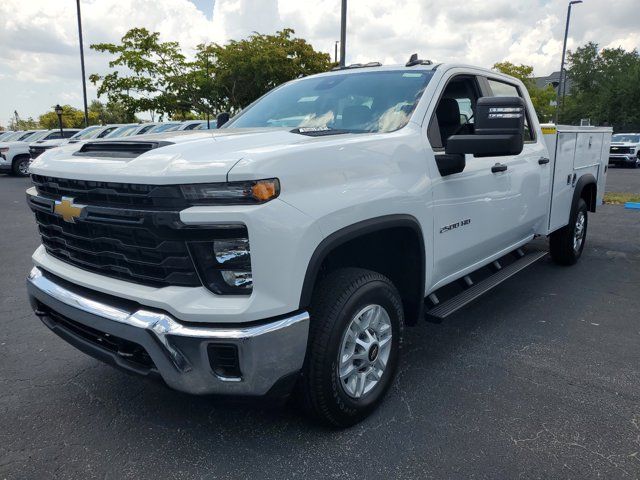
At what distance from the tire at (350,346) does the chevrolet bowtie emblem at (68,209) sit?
3.92ft

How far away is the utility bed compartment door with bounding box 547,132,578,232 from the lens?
500cm

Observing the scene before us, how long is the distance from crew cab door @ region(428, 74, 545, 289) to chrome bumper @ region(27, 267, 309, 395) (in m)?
1.35

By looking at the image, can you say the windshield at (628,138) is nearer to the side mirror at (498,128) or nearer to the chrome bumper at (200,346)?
the side mirror at (498,128)

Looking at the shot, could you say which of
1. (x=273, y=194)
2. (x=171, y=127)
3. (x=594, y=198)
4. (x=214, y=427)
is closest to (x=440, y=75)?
(x=273, y=194)

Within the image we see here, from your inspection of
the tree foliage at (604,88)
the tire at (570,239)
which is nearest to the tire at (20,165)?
the tire at (570,239)

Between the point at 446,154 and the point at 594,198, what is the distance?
13.0 ft

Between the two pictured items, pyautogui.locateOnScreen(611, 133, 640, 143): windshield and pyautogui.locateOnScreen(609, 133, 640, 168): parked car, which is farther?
pyautogui.locateOnScreen(611, 133, 640, 143): windshield

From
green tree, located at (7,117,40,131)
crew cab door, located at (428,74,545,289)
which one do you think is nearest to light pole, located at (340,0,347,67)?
crew cab door, located at (428,74,545,289)

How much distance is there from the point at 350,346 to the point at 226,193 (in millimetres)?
1050

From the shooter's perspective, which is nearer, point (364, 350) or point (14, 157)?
point (364, 350)

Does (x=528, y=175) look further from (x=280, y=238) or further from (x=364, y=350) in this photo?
(x=280, y=238)

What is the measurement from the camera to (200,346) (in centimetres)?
213

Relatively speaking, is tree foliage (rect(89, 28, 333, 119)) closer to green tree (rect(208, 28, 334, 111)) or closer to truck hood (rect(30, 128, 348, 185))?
green tree (rect(208, 28, 334, 111))

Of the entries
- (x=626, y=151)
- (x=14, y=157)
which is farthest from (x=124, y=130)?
(x=626, y=151)
